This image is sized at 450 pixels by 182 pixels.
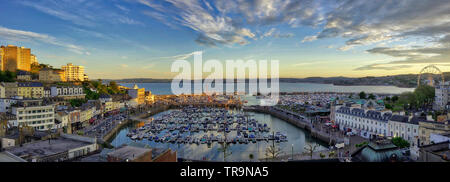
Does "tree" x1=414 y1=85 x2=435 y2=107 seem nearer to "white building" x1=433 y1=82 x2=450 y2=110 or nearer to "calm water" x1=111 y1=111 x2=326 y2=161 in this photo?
"white building" x1=433 y1=82 x2=450 y2=110

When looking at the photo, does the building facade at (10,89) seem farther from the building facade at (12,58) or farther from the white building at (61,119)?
the building facade at (12,58)

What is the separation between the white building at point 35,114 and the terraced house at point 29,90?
7560mm

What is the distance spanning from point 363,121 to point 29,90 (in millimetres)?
33860

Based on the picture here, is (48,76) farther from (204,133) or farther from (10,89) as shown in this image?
(204,133)

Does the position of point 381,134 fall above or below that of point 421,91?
below

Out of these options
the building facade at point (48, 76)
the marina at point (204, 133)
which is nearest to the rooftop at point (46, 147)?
the marina at point (204, 133)

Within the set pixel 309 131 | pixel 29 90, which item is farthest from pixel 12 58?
pixel 309 131

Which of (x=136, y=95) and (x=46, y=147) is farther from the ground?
(x=136, y=95)

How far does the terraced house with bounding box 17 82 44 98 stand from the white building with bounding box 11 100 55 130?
7560 millimetres

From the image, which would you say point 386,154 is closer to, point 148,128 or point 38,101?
point 148,128

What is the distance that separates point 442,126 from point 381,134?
4207 mm

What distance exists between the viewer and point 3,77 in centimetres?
2942

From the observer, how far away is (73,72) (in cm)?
4841
